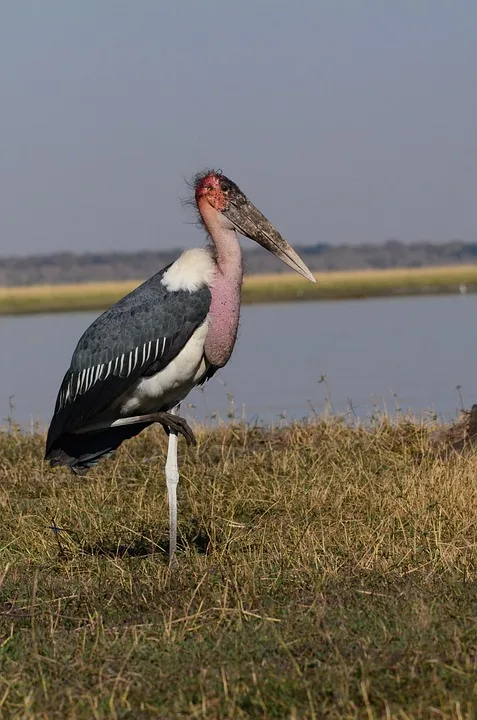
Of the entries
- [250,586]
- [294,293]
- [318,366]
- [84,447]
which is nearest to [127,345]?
[84,447]

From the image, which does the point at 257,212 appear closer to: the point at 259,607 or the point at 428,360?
the point at 259,607

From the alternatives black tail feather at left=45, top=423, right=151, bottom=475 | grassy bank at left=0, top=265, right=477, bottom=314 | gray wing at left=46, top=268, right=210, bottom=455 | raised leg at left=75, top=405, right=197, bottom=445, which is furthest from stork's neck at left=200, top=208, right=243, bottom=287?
grassy bank at left=0, top=265, right=477, bottom=314

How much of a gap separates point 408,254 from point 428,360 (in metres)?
86.3

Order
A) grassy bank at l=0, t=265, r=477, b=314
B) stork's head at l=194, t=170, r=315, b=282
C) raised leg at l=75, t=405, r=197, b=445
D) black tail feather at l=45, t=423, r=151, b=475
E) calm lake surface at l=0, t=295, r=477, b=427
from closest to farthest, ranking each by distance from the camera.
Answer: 1. raised leg at l=75, t=405, r=197, b=445
2. stork's head at l=194, t=170, r=315, b=282
3. black tail feather at l=45, t=423, r=151, b=475
4. calm lake surface at l=0, t=295, r=477, b=427
5. grassy bank at l=0, t=265, r=477, b=314

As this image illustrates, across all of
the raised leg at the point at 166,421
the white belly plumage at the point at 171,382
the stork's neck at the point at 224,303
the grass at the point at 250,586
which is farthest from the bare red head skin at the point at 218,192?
the grass at the point at 250,586

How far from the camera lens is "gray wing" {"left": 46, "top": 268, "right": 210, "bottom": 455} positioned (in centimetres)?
510

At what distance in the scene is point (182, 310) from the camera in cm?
509

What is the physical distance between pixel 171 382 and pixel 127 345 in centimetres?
23

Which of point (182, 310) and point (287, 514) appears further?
point (287, 514)

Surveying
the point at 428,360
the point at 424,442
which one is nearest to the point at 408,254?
the point at 428,360

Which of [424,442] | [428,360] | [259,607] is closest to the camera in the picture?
[259,607]

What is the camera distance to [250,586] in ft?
14.6

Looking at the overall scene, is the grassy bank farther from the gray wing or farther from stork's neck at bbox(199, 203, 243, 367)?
stork's neck at bbox(199, 203, 243, 367)

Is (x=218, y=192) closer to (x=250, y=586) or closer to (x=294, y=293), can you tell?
(x=250, y=586)
